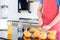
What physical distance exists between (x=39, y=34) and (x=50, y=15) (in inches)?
7.7

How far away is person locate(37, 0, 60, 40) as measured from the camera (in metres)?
1.22

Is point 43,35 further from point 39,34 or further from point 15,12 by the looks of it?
point 15,12

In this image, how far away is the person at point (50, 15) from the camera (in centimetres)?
122

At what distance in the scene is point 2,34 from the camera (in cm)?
214

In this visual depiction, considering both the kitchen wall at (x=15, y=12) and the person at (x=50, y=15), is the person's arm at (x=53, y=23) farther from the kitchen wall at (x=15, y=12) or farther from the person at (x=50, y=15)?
the kitchen wall at (x=15, y=12)

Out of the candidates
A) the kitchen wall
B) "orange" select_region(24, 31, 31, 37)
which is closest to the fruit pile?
"orange" select_region(24, 31, 31, 37)

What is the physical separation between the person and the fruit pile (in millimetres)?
56

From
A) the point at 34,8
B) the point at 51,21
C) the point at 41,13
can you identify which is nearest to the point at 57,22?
the point at 51,21

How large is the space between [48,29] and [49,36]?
76mm

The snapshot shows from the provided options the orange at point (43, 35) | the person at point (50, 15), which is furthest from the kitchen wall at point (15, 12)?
the orange at point (43, 35)

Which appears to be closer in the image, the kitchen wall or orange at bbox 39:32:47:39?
orange at bbox 39:32:47:39

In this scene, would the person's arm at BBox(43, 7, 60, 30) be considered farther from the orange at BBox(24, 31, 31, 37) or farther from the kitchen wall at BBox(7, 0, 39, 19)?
the kitchen wall at BBox(7, 0, 39, 19)

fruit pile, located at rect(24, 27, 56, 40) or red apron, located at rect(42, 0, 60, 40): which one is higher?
red apron, located at rect(42, 0, 60, 40)

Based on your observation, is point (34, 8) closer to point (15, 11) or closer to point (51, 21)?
point (15, 11)
